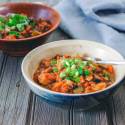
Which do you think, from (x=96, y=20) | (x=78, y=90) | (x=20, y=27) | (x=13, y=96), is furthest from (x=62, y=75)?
(x=96, y=20)

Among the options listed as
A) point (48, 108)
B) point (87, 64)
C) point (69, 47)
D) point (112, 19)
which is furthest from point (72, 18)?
point (48, 108)

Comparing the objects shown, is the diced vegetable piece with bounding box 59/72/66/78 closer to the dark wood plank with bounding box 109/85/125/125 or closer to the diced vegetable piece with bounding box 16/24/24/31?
the dark wood plank with bounding box 109/85/125/125

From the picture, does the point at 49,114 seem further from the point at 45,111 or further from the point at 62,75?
the point at 62,75

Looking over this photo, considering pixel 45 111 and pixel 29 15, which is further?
pixel 29 15

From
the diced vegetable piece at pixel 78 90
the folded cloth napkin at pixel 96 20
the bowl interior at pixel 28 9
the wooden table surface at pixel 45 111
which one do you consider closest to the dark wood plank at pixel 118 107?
the wooden table surface at pixel 45 111

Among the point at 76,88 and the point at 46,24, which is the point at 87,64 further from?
the point at 46,24

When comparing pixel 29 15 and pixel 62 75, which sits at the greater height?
pixel 62 75

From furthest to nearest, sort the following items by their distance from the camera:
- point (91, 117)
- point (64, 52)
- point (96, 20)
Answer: point (96, 20) → point (64, 52) → point (91, 117)

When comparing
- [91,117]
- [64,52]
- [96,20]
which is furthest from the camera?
[96,20]
